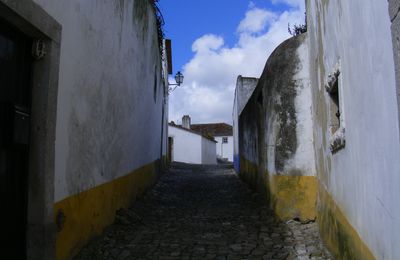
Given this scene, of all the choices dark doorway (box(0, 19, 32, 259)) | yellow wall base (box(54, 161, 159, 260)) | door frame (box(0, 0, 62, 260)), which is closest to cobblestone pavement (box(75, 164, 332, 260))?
yellow wall base (box(54, 161, 159, 260))

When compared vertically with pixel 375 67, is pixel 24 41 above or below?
above

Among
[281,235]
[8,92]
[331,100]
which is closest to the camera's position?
[8,92]

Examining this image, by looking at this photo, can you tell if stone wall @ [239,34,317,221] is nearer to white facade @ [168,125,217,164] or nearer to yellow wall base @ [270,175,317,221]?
yellow wall base @ [270,175,317,221]

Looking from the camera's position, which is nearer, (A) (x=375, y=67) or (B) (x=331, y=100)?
(A) (x=375, y=67)

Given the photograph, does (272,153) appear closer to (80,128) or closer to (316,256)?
(316,256)

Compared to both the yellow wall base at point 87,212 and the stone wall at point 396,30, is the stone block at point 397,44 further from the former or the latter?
the yellow wall base at point 87,212

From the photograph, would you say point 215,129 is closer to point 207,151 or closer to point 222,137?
point 222,137

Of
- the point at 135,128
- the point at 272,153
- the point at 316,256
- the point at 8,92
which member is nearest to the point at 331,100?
the point at 316,256

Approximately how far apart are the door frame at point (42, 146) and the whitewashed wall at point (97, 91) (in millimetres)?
204

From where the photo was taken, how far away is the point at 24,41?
3459 millimetres

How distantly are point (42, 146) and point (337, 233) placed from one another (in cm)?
291

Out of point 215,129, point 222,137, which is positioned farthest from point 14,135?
point 215,129

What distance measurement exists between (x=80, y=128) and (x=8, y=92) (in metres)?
1.24

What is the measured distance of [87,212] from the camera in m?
4.71
